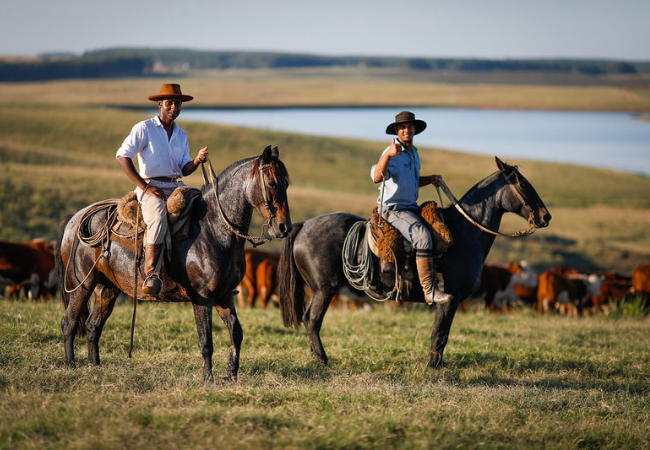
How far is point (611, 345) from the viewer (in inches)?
418

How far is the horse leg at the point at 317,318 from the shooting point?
8391 millimetres

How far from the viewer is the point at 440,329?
820 cm

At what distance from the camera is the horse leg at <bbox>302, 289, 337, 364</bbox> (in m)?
8.39

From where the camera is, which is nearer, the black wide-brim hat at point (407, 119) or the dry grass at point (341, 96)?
the black wide-brim hat at point (407, 119)

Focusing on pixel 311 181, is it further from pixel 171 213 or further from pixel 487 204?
pixel 171 213

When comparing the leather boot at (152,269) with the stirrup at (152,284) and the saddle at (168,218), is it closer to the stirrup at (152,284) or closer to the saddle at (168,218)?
the stirrup at (152,284)

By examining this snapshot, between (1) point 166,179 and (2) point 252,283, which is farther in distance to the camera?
(2) point 252,283

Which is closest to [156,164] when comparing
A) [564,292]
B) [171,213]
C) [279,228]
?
[171,213]

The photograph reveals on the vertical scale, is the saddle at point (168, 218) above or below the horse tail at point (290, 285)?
above

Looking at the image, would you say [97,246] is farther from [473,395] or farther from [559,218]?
[559,218]

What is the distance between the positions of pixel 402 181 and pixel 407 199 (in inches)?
9.6

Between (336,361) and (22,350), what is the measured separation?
3667 millimetres

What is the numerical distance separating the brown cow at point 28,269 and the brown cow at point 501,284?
30.7 ft

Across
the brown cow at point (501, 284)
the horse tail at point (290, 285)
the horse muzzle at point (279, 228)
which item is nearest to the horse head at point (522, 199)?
the horse tail at point (290, 285)
